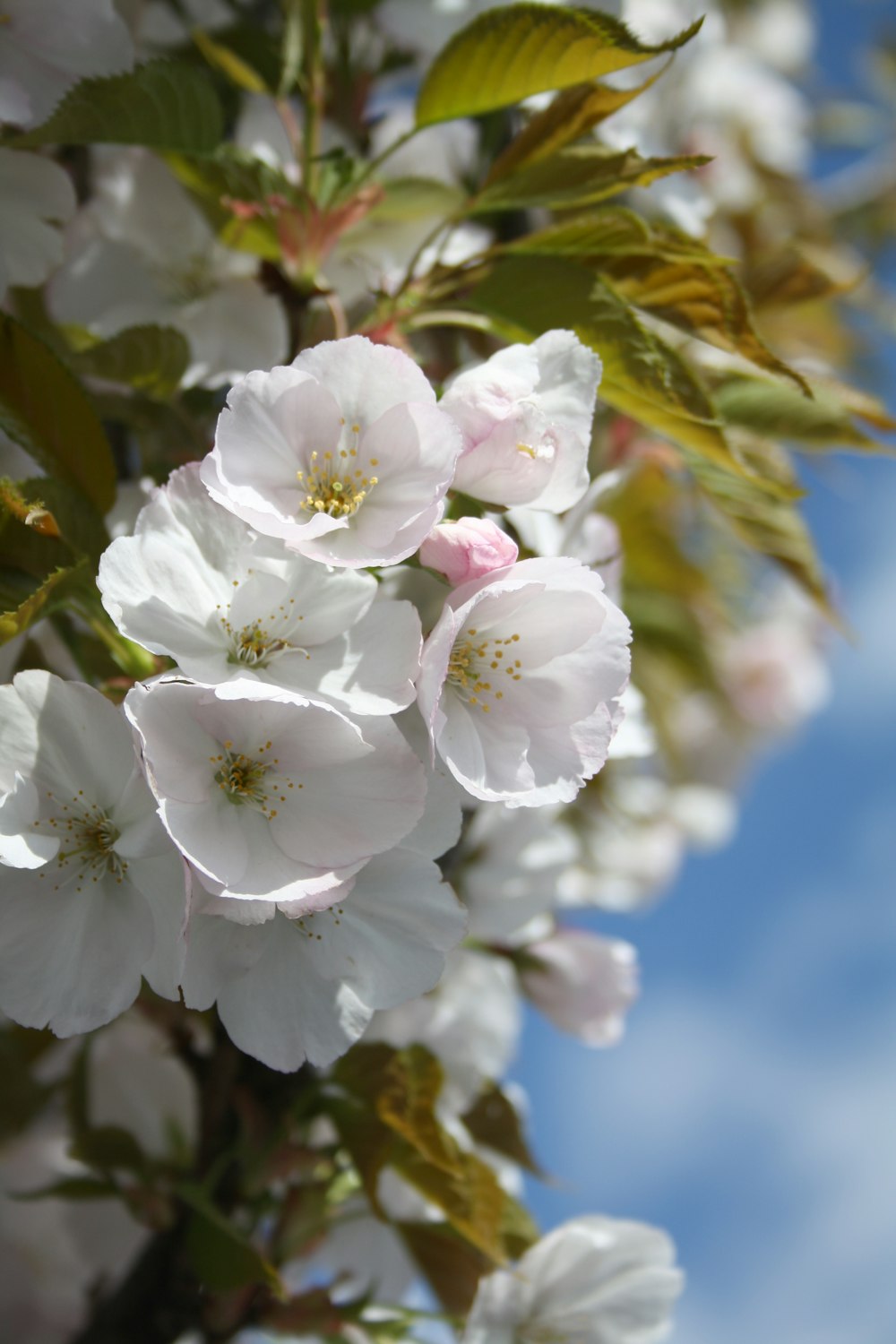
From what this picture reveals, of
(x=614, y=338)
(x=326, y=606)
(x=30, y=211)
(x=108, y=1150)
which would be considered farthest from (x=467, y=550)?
(x=108, y=1150)

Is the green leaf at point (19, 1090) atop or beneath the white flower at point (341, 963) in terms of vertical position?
beneath

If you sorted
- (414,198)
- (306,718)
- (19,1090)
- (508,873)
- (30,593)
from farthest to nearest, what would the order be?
(19,1090), (508,873), (414,198), (30,593), (306,718)

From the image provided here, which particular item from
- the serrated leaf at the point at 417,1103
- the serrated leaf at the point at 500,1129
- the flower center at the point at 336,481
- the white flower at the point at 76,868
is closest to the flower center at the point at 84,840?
the white flower at the point at 76,868

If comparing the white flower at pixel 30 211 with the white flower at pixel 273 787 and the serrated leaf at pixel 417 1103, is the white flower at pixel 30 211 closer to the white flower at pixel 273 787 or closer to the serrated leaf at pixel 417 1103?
the white flower at pixel 273 787

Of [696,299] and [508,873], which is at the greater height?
[696,299]

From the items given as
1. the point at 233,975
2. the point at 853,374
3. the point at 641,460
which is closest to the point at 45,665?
the point at 233,975

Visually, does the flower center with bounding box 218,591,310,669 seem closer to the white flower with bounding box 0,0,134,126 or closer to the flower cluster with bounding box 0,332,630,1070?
the flower cluster with bounding box 0,332,630,1070

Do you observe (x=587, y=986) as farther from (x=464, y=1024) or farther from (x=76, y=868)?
(x=76, y=868)
